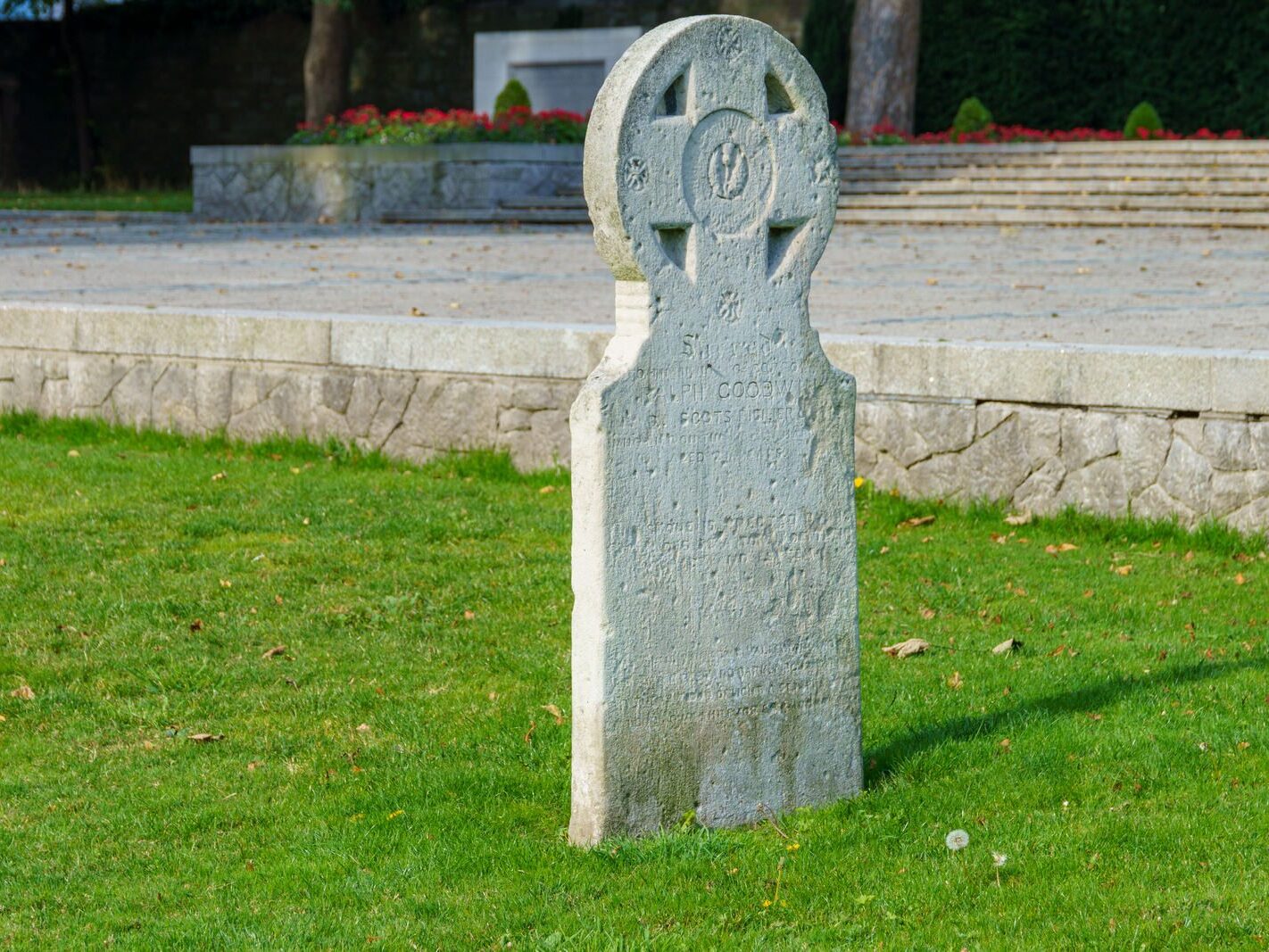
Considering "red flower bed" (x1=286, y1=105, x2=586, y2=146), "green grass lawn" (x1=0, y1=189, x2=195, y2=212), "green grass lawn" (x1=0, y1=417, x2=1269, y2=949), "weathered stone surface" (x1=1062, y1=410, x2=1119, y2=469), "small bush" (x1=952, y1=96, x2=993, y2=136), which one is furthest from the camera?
"small bush" (x1=952, y1=96, x2=993, y2=136)

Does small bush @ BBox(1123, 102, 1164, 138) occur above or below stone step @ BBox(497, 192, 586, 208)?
above

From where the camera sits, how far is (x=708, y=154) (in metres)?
3.80

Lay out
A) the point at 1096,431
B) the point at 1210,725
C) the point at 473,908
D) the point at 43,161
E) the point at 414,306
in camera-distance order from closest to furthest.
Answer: the point at 473,908 < the point at 1210,725 < the point at 1096,431 < the point at 414,306 < the point at 43,161

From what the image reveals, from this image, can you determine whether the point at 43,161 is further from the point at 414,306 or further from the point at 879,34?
the point at 414,306

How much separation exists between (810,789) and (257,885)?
1331mm

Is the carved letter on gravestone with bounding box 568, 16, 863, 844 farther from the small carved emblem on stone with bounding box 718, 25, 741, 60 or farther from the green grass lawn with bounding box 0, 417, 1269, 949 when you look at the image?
the green grass lawn with bounding box 0, 417, 1269, 949

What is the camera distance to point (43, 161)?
33.9m

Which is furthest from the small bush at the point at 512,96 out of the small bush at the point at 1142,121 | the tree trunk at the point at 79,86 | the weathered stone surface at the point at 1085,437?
the weathered stone surface at the point at 1085,437

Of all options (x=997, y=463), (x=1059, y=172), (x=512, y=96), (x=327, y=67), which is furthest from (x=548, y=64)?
(x=997, y=463)

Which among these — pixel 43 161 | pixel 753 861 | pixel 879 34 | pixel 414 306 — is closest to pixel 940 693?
pixel 753 861

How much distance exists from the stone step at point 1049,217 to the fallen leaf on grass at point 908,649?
39.8 ft

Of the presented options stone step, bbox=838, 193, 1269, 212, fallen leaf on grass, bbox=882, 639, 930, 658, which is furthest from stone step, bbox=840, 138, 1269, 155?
fallen leaf on grass, bbox=882, 639, 930, 658

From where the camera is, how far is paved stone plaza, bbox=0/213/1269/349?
896 centimetres

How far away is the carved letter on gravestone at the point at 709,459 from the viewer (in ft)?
12.3
